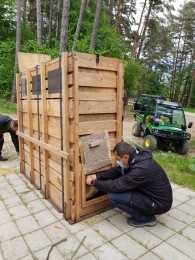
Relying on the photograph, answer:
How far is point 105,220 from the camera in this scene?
3.29 metres

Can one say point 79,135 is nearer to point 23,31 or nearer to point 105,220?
point 105,220

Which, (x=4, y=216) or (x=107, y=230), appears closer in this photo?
(x=107, y=230)

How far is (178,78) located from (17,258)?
115 ft

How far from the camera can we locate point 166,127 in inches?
335

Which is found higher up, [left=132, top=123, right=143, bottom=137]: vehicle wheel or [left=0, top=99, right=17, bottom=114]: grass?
[left=0, top=99, right=17, bottom=114]: grass

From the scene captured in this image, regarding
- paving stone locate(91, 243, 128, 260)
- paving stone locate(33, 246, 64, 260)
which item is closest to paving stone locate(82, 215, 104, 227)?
paving stone locate(91, 243, 128, 260)

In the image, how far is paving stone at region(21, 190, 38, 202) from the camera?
3.91 meters

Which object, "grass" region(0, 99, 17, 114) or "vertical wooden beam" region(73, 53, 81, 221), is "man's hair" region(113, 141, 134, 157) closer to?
"vertical wooden beam" region(73, 53, 81, 221)

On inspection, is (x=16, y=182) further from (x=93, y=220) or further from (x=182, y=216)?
(x=182, y=216)

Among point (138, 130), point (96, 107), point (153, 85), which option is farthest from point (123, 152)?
point (153, 85)

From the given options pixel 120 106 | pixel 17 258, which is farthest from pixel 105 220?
pixel 120 106

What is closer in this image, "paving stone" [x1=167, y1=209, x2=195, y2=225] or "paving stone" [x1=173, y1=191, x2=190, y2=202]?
"paving stone" [x1=167, y1=209, x2=195, y2=225]

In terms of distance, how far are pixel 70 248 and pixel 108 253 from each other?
18.2 inches

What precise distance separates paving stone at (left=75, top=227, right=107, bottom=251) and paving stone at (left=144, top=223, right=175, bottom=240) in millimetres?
689
